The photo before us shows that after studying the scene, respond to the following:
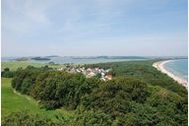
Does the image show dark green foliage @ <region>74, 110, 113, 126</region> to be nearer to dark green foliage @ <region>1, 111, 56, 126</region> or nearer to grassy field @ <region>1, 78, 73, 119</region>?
dark green foliage @ <region>1, 111, 56, 126</region>

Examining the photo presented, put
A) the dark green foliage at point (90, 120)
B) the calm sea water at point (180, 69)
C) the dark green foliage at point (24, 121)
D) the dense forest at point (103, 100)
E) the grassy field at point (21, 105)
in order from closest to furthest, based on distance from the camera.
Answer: the dark green foliage at point (24, 121) < the dark green foliage at point (90, 120) < the dense forest at point (103, 100) < the grassy field at point (21, 105) < the calm sea water at point (180, 69)

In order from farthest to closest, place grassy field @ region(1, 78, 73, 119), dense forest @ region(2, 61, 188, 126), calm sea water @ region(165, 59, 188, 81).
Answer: calm sea water @ region(165, 59, 188, 81), grassy field @ region(1, 78, 73, 119), dense forest @ region(2, 61, 188, 126)

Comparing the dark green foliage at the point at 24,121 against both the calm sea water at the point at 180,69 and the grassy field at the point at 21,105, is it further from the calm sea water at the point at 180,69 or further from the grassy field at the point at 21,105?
the calm sea water at the point at 180,69

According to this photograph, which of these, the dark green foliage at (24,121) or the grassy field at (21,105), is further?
the grassy field at (21,105)

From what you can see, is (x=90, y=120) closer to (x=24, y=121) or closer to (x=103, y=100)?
(x=24, y=121)

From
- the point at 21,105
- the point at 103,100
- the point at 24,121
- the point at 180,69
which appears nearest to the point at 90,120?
the point at 24,121

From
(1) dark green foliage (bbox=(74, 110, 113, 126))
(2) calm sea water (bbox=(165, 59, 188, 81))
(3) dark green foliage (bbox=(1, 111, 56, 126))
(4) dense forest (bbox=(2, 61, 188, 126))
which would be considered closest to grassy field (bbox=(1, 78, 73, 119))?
(4) dense forest (bbox=(2, 61, 188, 126))

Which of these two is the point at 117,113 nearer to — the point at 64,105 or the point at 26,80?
the point at 64,105

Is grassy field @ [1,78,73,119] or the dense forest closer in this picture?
the dense forest

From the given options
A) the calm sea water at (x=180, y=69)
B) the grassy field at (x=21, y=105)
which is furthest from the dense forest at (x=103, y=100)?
the calm sea water at (x=180, y=69)
